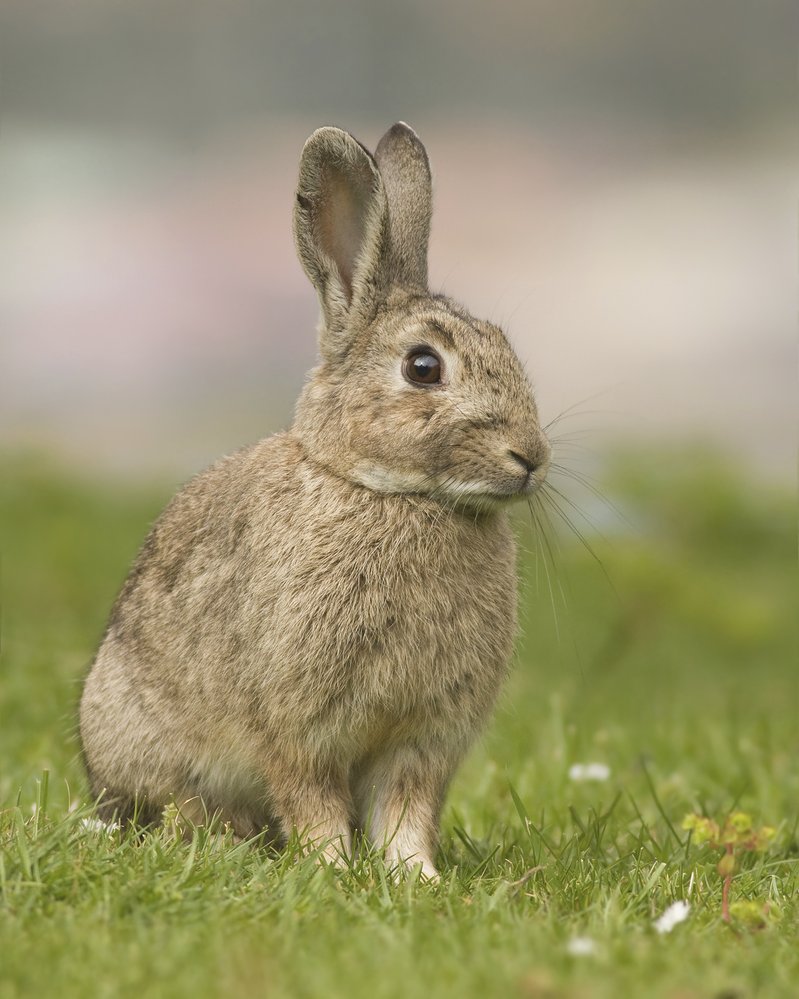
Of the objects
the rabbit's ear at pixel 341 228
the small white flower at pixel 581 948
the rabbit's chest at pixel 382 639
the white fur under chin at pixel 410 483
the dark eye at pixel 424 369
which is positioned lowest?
the small white flower at pixel 581 948

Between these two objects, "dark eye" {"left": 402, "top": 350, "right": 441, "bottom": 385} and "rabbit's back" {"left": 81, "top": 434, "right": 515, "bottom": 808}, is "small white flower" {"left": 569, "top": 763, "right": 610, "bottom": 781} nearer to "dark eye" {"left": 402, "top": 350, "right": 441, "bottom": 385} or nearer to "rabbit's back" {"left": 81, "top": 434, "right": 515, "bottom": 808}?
"rabbit's back" {"left": 81, "top": 434, "right": 515, "bottom": 808}

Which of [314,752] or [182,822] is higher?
[314,752]

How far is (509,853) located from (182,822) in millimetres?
1103

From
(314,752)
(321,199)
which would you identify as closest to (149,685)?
(314,752)

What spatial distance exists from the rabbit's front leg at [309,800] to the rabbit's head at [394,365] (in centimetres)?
91

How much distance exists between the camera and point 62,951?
320 centimetres

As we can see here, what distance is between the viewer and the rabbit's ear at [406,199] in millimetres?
5027

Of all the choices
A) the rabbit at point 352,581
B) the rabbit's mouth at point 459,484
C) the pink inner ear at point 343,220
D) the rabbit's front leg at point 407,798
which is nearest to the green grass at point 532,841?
the rabbit's front leg at point 407,798

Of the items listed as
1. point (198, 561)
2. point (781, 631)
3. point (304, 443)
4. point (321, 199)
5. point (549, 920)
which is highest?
point (321, 199)

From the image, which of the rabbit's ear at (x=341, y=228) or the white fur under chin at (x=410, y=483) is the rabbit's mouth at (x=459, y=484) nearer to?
the white fur under chin at (x=410, y=483)

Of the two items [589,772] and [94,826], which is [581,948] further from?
[589,772]

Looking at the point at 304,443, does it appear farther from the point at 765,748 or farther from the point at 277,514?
the point at 765,748

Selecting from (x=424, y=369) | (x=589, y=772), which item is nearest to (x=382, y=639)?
(x=424, y=369)

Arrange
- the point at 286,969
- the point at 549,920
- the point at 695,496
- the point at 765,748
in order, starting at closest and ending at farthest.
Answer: the point at 286,969
the point at 549,920
the point at 765,748
the point at 695,496
